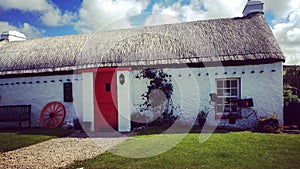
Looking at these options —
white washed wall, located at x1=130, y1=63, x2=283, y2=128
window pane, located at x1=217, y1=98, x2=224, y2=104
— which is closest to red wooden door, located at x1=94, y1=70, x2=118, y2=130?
white washed wall, located at x1=130, y1=63, x2=283, y2=128

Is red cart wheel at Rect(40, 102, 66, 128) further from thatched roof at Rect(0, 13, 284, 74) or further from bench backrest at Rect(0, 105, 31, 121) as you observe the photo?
thatched roof at Rect(0, 13, 284, 74)

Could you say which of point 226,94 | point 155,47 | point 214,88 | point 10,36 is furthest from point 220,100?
point 10,36

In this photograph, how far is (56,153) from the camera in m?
5.39

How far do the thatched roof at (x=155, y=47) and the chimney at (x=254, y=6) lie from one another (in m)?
0.29

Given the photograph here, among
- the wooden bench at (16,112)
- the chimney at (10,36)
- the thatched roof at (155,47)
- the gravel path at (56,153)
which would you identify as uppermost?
the chimney at (10,36)

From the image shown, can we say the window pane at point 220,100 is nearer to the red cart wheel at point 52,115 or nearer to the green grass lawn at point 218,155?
the green grass lawn at point 218,155

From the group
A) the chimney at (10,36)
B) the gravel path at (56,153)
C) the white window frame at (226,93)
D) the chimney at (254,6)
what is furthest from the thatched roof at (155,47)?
the gravel path at (56,153)

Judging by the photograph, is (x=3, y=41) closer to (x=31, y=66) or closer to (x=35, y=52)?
(x=35, y=52)

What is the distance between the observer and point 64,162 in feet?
15.3

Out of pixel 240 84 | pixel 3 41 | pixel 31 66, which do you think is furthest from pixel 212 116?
pixel 3 41

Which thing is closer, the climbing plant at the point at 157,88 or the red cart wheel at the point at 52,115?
the climbing plant at the point at 157,88

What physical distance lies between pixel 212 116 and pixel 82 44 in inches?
284

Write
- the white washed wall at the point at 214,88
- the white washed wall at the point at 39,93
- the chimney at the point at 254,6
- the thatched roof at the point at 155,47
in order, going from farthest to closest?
1. the chimney at the point at 254,6
2. the white washed wall at the point at 39,93
3. the thatched roof at the point at 155,47
4. the white washed wall at the point at 214,88

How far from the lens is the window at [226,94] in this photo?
871 centimetres
